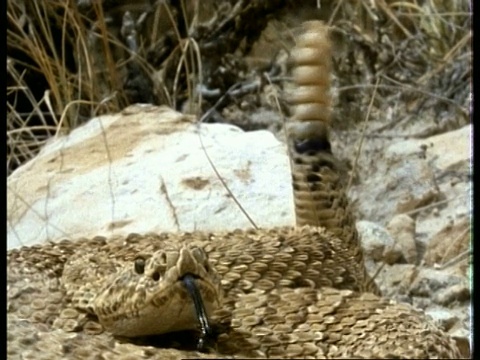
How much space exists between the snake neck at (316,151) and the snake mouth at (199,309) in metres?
0.29

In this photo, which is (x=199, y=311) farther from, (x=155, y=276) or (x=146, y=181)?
(x=146, y=181)

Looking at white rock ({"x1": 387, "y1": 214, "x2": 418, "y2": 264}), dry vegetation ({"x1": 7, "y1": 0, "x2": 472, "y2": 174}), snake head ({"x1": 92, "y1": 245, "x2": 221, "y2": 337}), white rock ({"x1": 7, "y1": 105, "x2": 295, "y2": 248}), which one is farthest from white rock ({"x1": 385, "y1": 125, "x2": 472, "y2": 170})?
snake head ({"x1": 92, "y1": 245, "x2": 221, "y2": 337})

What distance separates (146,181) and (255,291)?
31 centimetres

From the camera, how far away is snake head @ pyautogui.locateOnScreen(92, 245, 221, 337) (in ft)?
5.70

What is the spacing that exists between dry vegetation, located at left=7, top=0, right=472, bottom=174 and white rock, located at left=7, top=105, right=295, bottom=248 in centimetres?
4

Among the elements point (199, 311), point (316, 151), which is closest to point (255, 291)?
point (199, 311)

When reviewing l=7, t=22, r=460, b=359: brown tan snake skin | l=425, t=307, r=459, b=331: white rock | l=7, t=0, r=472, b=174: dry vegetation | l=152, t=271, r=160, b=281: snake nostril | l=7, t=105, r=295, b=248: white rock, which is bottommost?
l=425, t=307, r=459, b=331: white rock

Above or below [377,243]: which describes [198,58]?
above

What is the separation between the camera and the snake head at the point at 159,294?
174 centimetres

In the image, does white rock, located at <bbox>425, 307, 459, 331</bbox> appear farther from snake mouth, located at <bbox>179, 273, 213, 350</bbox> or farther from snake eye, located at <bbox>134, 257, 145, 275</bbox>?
snake eye, located at <bbox>134, 257, 145, 275</bbox>

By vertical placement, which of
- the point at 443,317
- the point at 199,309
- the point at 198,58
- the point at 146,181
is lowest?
the point at 443,317

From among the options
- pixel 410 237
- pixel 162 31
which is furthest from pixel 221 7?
pixel 410 237

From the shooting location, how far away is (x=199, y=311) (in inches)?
70.1

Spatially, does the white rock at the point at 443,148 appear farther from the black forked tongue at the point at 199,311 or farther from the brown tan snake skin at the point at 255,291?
the black forked tongue at the point at 199,311
